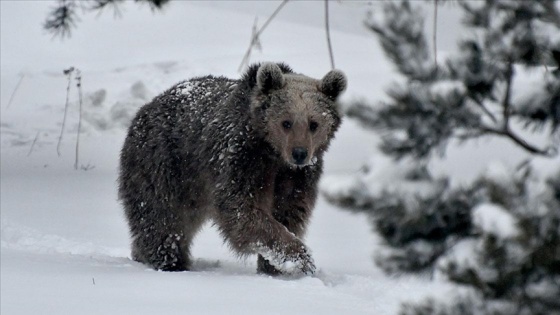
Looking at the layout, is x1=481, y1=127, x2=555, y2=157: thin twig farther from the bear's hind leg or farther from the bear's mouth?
the bear's hind leg

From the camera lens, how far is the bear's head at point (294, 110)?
294 inches

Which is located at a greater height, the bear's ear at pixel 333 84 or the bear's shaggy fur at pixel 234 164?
the bear's ear at pixel 333 84

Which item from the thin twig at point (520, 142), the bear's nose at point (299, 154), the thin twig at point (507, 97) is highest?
the bear's nose at point (299, 154)

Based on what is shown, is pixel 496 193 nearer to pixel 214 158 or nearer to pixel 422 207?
pixel 422 207

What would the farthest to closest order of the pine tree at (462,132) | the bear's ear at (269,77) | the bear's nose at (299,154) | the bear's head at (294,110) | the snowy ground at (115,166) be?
the bear's ear at (269,77) < the bear's head at (294,110) < the bear's nose at (299,154) < the snowy ground at (115,166) < the pine tree at (462,132)

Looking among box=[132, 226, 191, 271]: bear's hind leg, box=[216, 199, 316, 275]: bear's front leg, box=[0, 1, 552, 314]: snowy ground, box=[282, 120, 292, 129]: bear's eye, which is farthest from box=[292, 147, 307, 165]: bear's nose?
box=[132, 226, 191, 271]: bear's hind leg

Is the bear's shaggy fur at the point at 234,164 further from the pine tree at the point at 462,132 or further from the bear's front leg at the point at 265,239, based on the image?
the pine tree at the point at 462,132

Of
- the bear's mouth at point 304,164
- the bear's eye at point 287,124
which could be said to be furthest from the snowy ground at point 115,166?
the bear's eye at point 287,124

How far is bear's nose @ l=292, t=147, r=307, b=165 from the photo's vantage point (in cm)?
723

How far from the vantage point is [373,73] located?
16.7m

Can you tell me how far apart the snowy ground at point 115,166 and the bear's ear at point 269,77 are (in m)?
1.14

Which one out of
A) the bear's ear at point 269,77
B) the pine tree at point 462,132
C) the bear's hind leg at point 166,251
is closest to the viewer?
the pine tree at point 462,132

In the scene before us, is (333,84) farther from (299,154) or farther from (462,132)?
(462,132)

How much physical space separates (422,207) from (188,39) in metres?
16.8
